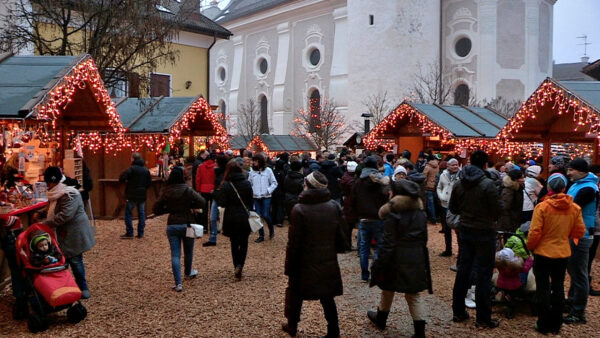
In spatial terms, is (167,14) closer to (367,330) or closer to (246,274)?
(246,274)

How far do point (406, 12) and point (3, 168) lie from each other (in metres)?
28.9

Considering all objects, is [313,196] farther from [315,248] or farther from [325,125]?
[325,125]

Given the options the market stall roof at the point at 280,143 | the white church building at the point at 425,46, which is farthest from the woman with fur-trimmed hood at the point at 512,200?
the white church building at the point at 425,46

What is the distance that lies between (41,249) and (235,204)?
2774 millimetres

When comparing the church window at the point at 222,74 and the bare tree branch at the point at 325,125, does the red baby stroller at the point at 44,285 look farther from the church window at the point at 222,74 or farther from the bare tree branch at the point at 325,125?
the church window at the point at 222,74

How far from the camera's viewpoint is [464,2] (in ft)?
110

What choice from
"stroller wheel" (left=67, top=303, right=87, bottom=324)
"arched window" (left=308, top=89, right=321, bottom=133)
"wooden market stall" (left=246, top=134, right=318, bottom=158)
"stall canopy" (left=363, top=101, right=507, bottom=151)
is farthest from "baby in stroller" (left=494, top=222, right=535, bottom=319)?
"arched window" (left=308, top=89, right=321, bottom=133)

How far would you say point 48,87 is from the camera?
26.9 feet

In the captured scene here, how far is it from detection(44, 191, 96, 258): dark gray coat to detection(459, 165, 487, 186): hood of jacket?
14.8ft

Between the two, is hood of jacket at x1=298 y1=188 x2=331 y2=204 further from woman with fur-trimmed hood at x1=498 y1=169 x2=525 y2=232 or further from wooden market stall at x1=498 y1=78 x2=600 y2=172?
wooden market stall at x1=498 y1=78 x2=600 y2=172

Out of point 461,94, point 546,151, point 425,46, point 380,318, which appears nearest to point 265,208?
point 380,318

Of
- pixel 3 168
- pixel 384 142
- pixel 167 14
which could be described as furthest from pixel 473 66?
pixel 3 168

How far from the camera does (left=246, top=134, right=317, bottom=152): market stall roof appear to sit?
28.0 metres

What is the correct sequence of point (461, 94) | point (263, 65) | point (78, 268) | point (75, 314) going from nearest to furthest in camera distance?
point (75, 314) < point (78, 268) < point (461, 94) < point (263, 65)
